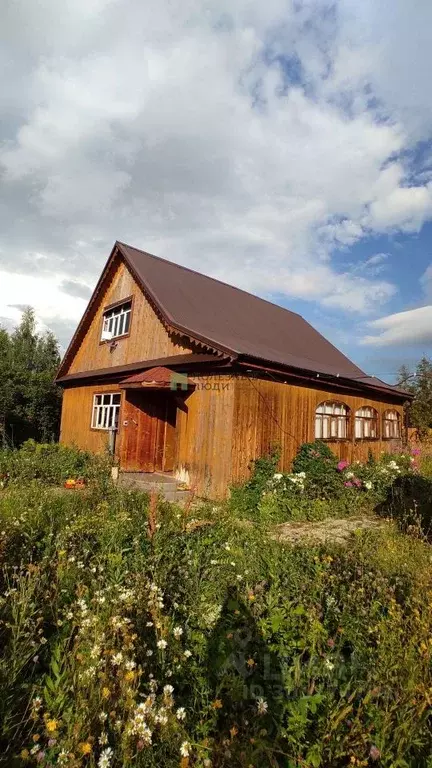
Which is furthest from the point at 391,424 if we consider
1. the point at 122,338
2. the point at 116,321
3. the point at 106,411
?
the point at 116,321

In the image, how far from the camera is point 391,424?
1516 cm

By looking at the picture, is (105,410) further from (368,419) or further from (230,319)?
(368,419)

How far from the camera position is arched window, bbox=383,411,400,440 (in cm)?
1467

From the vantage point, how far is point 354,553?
4.19m

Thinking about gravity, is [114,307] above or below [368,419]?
above

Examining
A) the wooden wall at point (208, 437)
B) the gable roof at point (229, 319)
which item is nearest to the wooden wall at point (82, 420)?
the gable roof at point (229, 319)

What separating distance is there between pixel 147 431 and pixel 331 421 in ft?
17.0

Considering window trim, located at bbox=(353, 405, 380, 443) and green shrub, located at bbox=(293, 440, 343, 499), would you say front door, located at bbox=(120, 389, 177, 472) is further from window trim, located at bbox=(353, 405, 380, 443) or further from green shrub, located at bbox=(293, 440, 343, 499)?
window trim, located at bbox=(353, 405, 380, 443)

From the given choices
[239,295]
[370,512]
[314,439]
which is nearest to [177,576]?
[370,512]

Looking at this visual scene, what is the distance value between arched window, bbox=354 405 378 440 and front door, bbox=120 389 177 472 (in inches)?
226

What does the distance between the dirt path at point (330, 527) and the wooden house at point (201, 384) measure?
2252mm

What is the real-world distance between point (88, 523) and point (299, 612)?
227 centimetres

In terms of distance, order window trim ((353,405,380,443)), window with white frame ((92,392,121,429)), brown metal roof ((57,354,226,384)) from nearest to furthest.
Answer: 1. brown metal roof ((57,354,226,384))
2. window trim ((353,405,380,443))
3. window with white frame ((92,392,121,429))

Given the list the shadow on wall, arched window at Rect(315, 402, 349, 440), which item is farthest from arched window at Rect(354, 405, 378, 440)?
the shadow on wall
